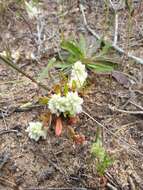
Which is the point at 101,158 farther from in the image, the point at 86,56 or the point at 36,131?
the point at 86,56

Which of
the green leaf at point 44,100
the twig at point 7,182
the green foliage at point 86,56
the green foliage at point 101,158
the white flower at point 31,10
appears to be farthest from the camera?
the white flower at point 31,10

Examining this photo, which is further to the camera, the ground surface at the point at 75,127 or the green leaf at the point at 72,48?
the green leaf at the point at 72,48

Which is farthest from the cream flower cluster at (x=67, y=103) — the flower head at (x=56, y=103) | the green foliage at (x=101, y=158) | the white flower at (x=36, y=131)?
the green foliage at (x=101, y=158)

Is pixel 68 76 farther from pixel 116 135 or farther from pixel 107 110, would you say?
pixel 116 135

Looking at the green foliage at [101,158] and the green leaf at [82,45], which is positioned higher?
the green leaf at [82,45]

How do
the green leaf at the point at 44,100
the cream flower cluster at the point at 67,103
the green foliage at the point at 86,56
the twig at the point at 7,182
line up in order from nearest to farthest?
1. the twig at the point at 7,182
2. the cream flower cluster at the point at 67,103
3. the green leaf at the point at 44,100
4. the green foliage at the point at 86,56

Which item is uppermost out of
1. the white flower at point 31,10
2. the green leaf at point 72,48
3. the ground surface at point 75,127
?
the white flower at point 31,10

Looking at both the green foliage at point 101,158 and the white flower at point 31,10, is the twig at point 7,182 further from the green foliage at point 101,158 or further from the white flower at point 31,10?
the white flower at point 31,10
